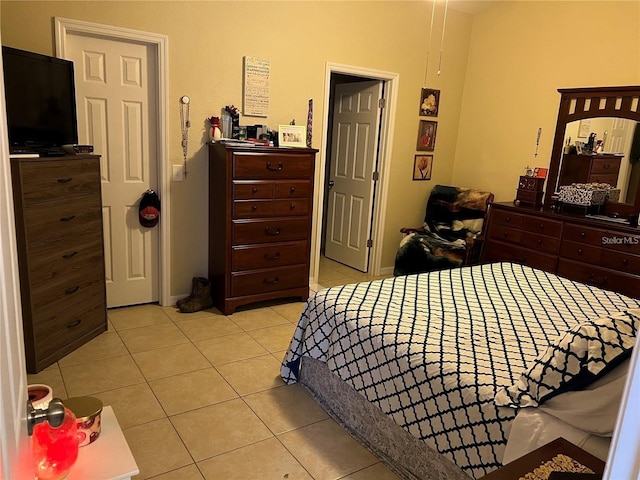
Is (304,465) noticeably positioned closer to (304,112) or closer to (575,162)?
(304,112)

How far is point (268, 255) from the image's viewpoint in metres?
3.81

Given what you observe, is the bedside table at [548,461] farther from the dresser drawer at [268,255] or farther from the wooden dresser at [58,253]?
the dresser drawer at [268,255]

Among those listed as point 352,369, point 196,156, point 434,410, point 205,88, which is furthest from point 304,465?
point 205,88

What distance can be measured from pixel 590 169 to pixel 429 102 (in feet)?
5.63

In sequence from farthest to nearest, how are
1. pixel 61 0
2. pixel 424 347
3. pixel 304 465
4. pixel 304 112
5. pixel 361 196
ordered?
1. pixel 361 196
2. pixel 304 112
3. pixel 61 0
4. pixel 304 465
5. pixel 424 347

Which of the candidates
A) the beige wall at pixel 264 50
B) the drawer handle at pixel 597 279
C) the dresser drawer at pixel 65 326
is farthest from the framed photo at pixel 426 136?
the dresser drawer at pixel 65 326

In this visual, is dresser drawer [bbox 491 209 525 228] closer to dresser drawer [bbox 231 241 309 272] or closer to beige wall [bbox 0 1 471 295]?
beige wall [bbox 0 1 471 295]

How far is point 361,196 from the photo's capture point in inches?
198

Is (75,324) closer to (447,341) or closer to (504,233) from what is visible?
(447,341)

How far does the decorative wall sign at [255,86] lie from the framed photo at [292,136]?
226 mm

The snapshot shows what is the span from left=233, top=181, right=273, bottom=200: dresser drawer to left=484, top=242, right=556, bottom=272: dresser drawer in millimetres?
2088

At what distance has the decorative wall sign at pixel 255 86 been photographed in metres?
3.78

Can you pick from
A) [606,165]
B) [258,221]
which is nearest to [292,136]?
[258,221]

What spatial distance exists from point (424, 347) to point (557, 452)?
74 cm
